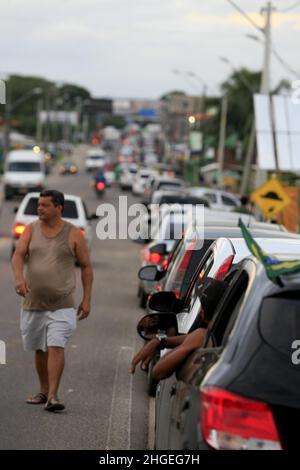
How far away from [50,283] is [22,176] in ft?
148

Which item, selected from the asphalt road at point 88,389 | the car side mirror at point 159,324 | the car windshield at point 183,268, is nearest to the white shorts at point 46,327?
the asphalt road at point 88,389

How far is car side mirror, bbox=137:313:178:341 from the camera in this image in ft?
22.8

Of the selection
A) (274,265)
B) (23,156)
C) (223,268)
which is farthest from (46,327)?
(23,156)

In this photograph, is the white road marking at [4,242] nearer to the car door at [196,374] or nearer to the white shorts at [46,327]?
the white shorts at [46,327]

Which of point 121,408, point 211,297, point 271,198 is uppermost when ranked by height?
point 211,297

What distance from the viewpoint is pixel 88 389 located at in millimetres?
10852

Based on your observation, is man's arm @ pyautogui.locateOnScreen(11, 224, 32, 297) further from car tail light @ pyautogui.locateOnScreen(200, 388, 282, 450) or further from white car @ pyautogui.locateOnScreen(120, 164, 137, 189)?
white car @ pyautogui.locateOnScreen(120, 164, 137, 189)

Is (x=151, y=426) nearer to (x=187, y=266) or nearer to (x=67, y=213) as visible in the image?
(x=187, y=266)

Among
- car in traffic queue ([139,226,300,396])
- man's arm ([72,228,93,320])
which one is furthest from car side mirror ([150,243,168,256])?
man's arm ([72,228,93,320])

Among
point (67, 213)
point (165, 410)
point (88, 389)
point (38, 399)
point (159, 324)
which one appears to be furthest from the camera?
point (67, 213)
